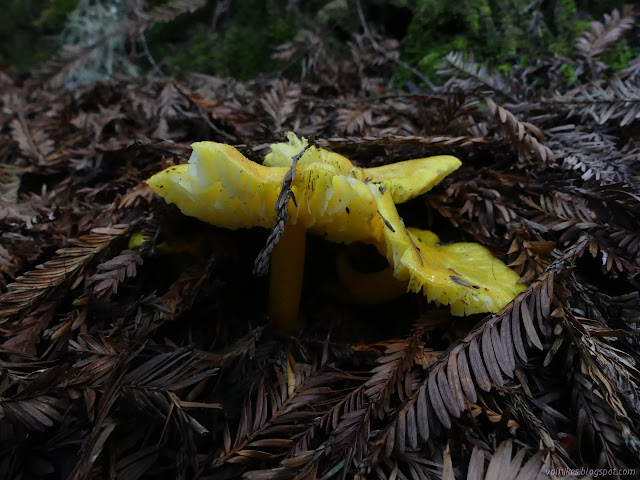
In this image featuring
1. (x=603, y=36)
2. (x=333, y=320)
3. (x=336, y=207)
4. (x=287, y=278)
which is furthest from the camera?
(x=603, y=36)

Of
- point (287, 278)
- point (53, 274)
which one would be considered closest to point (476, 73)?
point (287, 278)

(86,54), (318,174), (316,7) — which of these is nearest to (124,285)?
(318,174)

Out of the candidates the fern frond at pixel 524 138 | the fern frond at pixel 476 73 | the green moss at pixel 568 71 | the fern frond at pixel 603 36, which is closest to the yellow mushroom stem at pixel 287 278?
the fern frond at pixel 524 138

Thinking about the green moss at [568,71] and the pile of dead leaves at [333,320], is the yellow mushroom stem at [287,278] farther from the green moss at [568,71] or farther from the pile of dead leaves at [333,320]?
the green moss at [568,71]

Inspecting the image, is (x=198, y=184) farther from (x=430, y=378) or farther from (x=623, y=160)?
(x=623, y=160)

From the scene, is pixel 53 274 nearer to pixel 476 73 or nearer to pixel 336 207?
pixel 336 207
